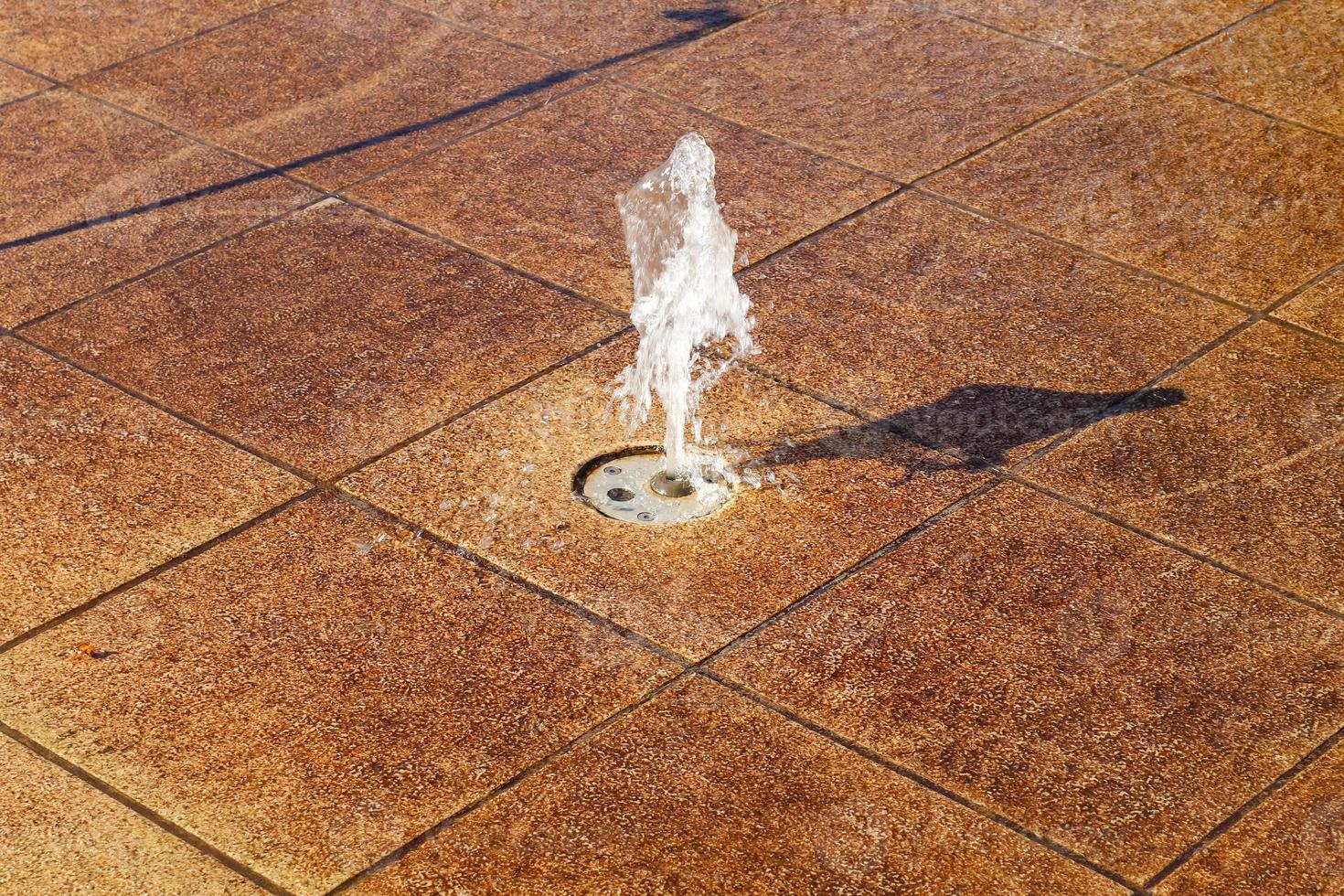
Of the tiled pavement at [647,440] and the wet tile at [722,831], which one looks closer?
the wet tile at [722,831]

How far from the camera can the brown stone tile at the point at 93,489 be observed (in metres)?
4.86

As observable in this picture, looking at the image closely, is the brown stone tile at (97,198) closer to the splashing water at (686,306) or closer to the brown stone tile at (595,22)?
the splashing water at (686,306)

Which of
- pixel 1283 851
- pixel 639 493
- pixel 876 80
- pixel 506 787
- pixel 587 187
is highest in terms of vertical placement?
pixel 876 80

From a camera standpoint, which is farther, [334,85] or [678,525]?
[334,85]

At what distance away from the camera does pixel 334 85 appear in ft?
25.2

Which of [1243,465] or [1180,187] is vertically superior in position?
[1180,187]

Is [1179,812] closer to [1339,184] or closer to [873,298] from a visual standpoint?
[873,298]

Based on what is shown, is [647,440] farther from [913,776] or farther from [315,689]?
[913,776]

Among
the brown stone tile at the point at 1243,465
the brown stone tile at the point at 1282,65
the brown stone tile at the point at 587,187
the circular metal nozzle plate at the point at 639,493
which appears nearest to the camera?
the brown stone tile at the point at 1243,465

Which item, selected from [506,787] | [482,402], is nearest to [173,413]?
[482,402]

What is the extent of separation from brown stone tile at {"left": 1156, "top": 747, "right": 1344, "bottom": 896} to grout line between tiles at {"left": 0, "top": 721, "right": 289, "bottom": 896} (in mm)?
2055

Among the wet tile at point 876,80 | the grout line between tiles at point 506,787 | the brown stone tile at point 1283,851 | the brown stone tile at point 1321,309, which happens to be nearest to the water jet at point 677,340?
the grout line between tiles at point 506,787

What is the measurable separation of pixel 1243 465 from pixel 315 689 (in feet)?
9.49

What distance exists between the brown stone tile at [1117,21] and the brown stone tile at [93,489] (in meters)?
4.67
